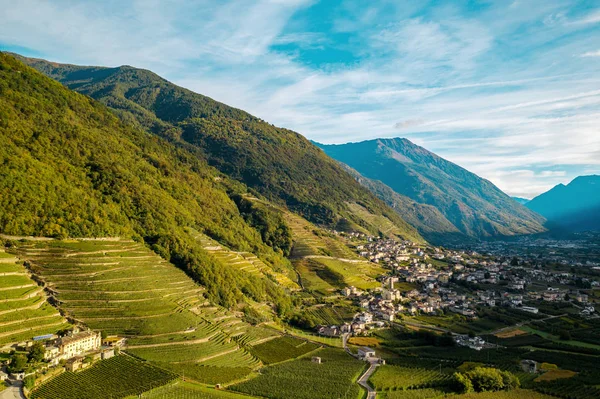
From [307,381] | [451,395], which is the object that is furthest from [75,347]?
[451,395]

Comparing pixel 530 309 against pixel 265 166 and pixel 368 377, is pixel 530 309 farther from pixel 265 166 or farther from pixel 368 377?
pixel 265 166

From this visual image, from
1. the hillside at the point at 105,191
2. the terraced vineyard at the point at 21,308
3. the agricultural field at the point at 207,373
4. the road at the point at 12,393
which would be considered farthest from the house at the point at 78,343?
the hillside at the point at 105,191

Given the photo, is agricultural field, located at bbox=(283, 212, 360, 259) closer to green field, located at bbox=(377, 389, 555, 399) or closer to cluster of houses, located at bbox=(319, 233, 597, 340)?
cluster of houses, located at bbox=(319, 233, 597, 340)

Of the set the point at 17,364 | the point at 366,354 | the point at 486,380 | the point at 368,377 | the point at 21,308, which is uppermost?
the point at 21,308

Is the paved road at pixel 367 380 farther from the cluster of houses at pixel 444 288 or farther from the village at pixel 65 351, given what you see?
the village at pixel 65 351

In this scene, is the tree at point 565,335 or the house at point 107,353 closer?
the house at point 107,353

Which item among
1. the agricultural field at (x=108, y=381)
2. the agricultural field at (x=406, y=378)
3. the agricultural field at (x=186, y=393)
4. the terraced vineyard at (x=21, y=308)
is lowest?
the agricultural field at (x=406, y=378)
